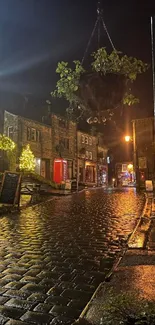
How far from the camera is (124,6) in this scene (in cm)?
613

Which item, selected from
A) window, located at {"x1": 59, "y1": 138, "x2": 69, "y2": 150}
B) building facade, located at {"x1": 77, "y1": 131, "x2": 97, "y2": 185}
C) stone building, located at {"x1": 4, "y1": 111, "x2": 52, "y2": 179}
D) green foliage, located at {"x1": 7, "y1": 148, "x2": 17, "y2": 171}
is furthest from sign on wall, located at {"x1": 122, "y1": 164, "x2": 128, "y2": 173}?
green foliage, located at {"x1": 7, "y1": 148, "x2": 17, "y2": 171}

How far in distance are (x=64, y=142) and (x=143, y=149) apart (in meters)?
13.0

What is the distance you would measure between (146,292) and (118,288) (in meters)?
0.33

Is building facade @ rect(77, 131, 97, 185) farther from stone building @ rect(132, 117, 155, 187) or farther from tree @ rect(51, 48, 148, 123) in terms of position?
tree @ rect(51, 48, 148, 123)

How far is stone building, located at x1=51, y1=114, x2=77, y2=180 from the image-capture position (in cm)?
3613

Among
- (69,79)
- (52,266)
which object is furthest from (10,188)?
(69,79)

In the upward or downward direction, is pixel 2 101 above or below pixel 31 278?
above

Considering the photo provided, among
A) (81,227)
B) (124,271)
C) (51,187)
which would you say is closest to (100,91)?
(124,271)

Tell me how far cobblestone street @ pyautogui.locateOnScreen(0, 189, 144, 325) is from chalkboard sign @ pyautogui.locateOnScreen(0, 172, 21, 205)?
133 inches

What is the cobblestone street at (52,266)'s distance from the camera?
2.55m

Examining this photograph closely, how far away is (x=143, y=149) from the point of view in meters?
30.9

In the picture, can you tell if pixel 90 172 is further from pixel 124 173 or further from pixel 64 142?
pixel 124 173

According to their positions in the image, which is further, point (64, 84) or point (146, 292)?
point (64, 84)

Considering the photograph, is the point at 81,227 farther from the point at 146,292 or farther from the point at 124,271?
the point at 146,292
